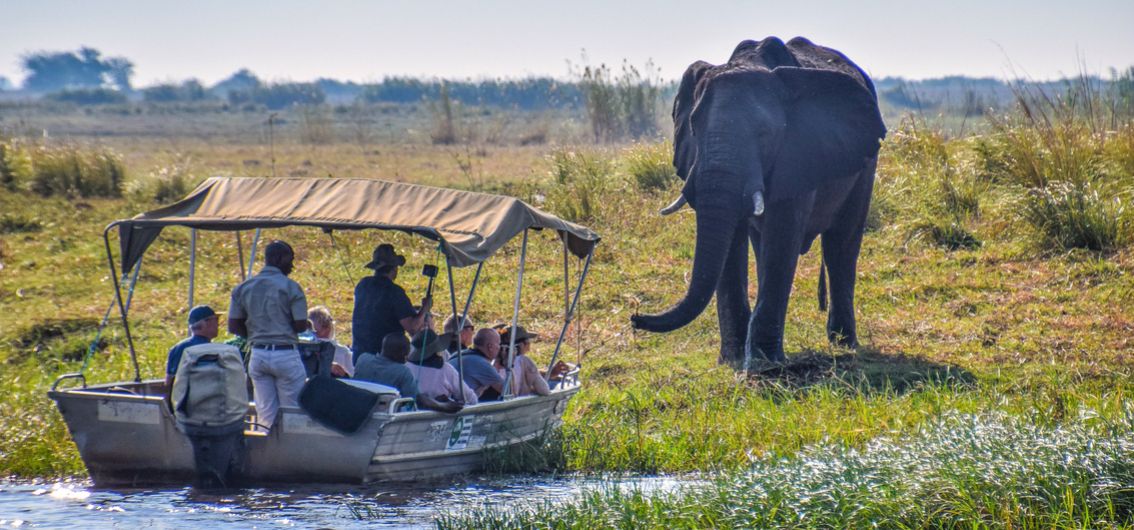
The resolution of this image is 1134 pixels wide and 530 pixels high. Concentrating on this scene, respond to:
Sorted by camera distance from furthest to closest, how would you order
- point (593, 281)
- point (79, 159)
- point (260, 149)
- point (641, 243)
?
point (260, 149) → point (79, 159) → point (641, 243) → point (593, 281)

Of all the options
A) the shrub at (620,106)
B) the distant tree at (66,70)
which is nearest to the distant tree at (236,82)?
the distant tree at (66,70)

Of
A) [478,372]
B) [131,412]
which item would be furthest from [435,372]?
[131,412]

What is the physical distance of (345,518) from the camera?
9070 mm

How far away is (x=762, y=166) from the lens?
12.2m

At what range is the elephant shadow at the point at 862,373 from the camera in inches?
466

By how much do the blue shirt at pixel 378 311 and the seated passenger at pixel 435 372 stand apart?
31cm

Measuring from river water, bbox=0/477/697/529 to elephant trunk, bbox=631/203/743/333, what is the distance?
1.72 meters

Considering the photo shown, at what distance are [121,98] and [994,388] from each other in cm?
8907

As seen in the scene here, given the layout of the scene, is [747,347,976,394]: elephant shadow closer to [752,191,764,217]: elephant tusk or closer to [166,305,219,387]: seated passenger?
[752,191,764,217]: elephant tusk

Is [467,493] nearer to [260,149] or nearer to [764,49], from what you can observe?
[764,49]

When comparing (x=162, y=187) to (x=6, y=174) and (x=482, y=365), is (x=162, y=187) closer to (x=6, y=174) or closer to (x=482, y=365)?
(x=6, y=174)

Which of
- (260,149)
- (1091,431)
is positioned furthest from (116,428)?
(260,149)

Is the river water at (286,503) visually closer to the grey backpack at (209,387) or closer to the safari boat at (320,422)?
the safari boat at (320,422)

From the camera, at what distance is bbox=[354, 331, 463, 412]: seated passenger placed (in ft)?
32.4
